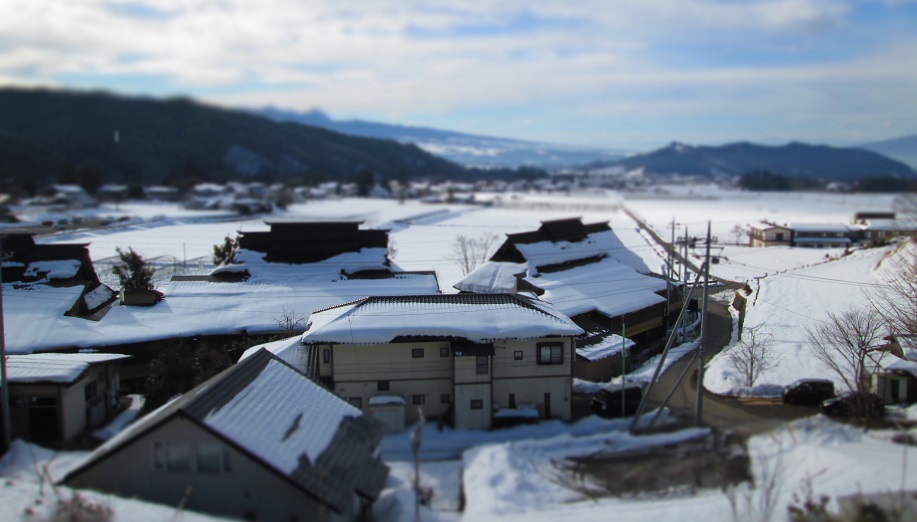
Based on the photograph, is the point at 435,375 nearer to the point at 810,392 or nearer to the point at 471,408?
the point at 471,408

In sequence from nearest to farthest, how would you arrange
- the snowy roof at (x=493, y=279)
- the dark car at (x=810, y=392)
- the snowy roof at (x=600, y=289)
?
1. the dark car at (x=810, y=392)
2. the snowy roof at (x=600, y=289)
3. the snowy roof at (x=493, y=279)

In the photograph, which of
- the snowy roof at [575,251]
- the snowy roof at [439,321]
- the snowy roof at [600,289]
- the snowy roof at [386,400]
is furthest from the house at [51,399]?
the snowy roof at [575,251]

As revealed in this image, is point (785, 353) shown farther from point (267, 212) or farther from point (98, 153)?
point (98, 153)

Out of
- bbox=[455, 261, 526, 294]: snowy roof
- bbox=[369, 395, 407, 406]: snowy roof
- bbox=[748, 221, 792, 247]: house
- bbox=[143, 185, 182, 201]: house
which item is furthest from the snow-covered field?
bbox=[143, 185, 182, 201]: house

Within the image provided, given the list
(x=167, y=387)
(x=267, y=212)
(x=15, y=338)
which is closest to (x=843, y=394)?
(x=167, y=387)

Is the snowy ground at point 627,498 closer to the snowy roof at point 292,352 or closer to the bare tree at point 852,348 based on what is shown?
the bare tree at point 852,348
